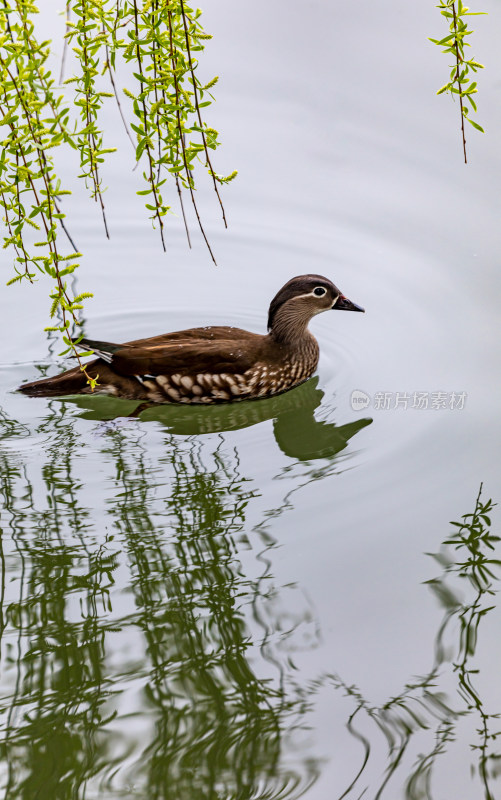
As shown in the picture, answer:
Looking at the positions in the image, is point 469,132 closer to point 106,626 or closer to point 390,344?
point 390,344

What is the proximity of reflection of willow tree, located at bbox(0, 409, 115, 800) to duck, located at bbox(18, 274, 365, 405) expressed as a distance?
0.65 metres

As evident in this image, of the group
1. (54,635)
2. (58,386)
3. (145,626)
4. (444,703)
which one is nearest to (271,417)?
(58,386)

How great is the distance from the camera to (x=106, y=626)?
3979mm

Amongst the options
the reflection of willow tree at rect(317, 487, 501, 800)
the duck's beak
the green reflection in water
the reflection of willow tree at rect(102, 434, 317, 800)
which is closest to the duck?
the duck's beak

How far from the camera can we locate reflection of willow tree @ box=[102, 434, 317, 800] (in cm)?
337

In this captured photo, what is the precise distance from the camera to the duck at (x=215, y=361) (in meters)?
5.59

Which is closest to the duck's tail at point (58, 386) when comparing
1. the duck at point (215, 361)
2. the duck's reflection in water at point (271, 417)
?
the duck at point (215, 361)

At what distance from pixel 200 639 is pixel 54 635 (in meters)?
0.56

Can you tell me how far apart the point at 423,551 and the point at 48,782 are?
1.85 meters

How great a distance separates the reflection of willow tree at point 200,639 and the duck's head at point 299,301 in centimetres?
110

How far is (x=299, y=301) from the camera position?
5910 mm

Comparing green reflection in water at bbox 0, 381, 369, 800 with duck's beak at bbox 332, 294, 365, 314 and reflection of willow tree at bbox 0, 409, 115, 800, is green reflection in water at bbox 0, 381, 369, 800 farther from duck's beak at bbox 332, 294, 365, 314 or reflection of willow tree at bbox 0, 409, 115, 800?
duck's beak at bbox 332, 294, 365, 314

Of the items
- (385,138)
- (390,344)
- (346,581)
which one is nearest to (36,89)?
(346,581)

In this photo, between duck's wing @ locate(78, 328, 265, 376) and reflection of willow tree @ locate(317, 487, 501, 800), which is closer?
reflection of willow tree @ locate(317, 487, 501, 800)
